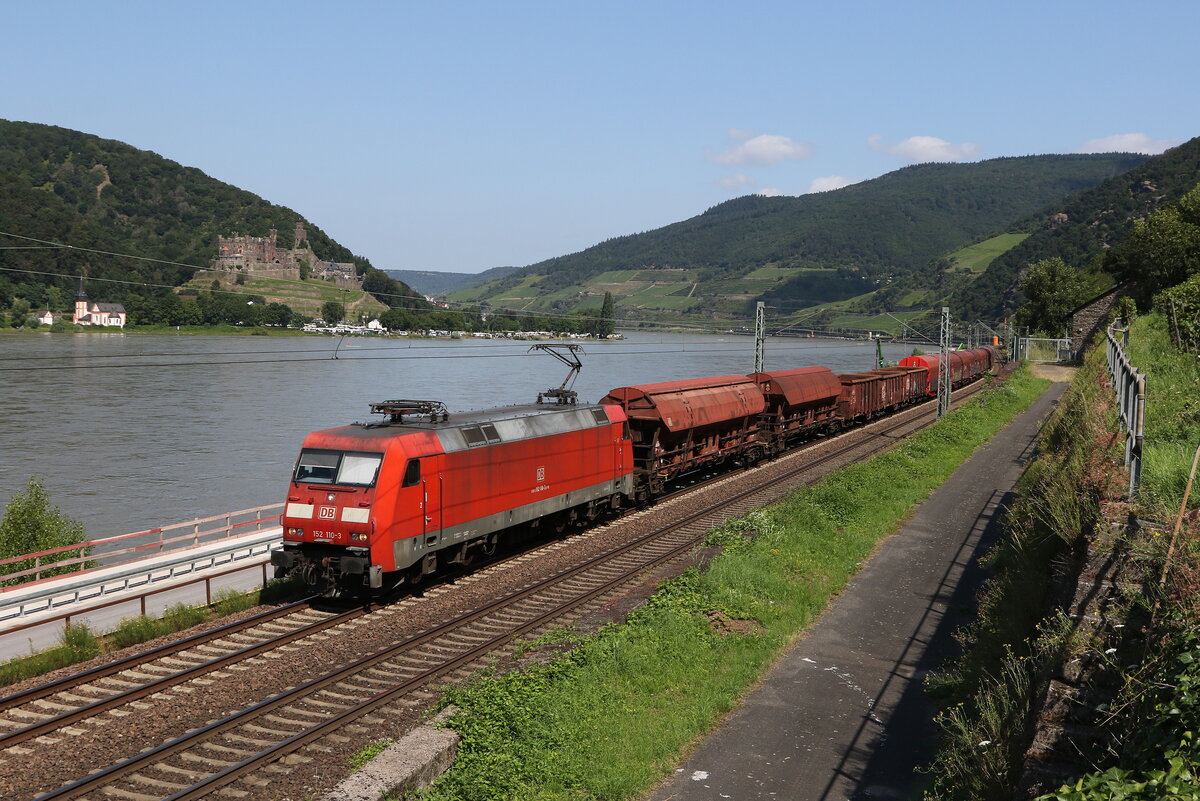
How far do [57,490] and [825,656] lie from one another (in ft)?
136

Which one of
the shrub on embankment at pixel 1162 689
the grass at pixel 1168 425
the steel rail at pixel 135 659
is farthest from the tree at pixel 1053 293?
the steel rail at pixel 135 659

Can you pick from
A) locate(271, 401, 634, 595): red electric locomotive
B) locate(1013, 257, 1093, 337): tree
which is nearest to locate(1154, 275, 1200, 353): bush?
locate(271, 401, 634, 595): red electric locomotive

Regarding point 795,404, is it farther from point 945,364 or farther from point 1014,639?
point 1014,639


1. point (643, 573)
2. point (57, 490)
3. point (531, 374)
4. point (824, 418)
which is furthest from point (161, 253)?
point (643, 573)

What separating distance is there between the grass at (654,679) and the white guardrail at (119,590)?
840 centimetres

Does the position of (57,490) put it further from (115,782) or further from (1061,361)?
(1061,361)

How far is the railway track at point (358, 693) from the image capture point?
1050 cm

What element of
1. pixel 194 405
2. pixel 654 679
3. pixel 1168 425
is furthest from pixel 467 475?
pixel 194 405

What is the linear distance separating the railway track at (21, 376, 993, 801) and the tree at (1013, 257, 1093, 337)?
297 feet

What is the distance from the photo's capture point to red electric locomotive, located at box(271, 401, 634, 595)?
668 inches

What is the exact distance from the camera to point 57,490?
43969mm

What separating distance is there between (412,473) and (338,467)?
139 cm

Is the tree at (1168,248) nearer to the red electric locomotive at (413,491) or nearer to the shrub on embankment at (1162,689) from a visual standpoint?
the red electric locomotive at (413,491)

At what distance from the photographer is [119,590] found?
21.1 meters
